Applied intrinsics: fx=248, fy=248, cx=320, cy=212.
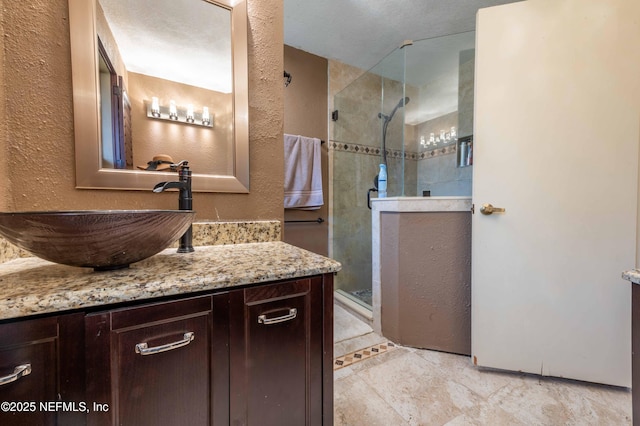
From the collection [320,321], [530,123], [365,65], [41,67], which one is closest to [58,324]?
[320,321]

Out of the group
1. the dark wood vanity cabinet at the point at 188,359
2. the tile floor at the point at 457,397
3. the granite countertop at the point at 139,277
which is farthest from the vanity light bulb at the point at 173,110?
the tile floor at the point at 457,397

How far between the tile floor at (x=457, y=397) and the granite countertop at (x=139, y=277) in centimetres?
88

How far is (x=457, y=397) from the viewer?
3.95ft

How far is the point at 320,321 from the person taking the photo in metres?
0.68

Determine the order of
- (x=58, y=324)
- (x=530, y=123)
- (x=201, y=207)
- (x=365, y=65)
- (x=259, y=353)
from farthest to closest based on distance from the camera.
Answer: (x=365, y=65), (x=530, y=123), (x=201, y=207), (x=259, y=353), (x=58, y=324)

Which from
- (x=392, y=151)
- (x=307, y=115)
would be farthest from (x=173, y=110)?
(x=392, y=151)

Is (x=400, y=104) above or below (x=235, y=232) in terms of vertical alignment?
above

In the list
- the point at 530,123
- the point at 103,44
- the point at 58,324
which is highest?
the point at 103,44

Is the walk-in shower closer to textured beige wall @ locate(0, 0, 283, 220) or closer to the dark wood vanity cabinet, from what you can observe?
the dark wood vanity cabinet

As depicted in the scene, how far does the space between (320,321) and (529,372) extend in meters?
1.41

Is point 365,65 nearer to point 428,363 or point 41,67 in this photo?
point 41,67

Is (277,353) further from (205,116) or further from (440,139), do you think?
(440,139)

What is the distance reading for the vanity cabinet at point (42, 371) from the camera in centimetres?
41

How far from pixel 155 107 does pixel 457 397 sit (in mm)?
1843
